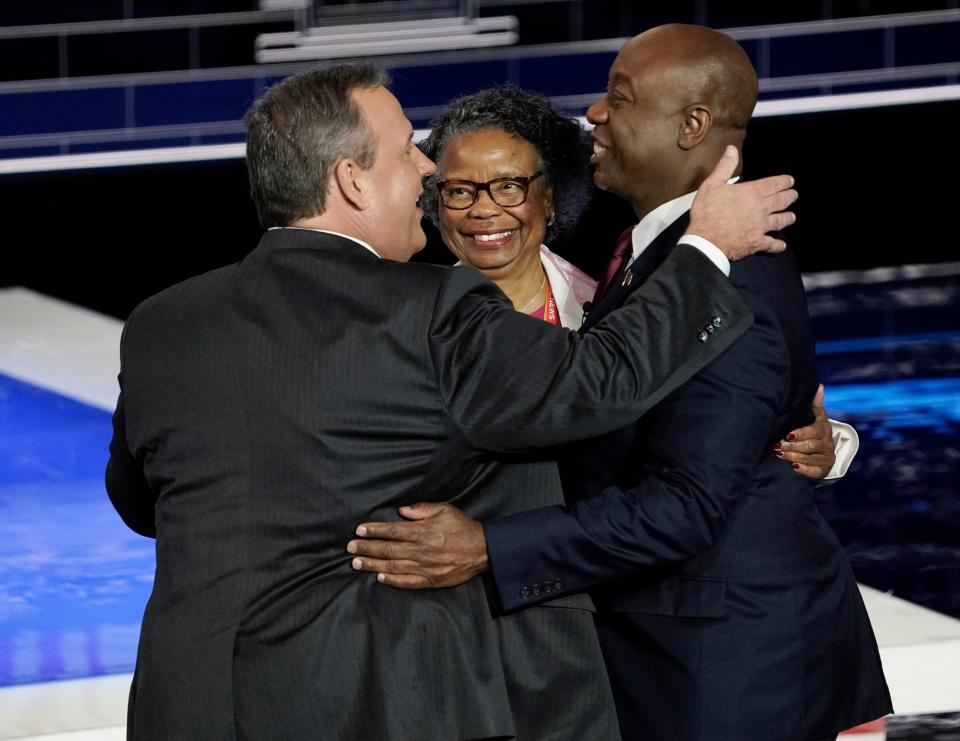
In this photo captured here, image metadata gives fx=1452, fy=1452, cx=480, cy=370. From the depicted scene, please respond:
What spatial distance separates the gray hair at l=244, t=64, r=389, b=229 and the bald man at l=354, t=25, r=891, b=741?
375 mm

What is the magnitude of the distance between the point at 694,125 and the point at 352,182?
0.45 metres

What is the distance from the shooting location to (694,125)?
5.91ft

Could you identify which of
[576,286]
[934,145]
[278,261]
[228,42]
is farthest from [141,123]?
[278,261]

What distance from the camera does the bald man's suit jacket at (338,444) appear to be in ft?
5.02

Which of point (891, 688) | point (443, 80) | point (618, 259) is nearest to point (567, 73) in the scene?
point (443, 80)

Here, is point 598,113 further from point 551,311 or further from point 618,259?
point 551,311

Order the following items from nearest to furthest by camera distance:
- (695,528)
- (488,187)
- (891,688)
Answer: (695,528) < (488,187) < (891,688)

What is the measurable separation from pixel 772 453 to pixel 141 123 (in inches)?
226

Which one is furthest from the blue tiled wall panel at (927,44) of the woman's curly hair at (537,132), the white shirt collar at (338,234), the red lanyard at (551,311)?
the white shirt collar at (338,234)

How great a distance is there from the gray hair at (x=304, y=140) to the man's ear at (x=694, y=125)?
0.41 m

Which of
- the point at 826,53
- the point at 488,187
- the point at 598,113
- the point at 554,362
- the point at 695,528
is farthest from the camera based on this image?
the point at 826,53

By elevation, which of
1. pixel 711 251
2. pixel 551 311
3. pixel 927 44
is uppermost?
pixel 927 44

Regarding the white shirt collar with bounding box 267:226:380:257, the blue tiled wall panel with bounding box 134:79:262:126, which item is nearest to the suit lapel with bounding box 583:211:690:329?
the white shirt collar with bounding box 267:226:380:257

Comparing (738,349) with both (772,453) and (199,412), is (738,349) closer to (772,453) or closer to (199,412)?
(772,453)
